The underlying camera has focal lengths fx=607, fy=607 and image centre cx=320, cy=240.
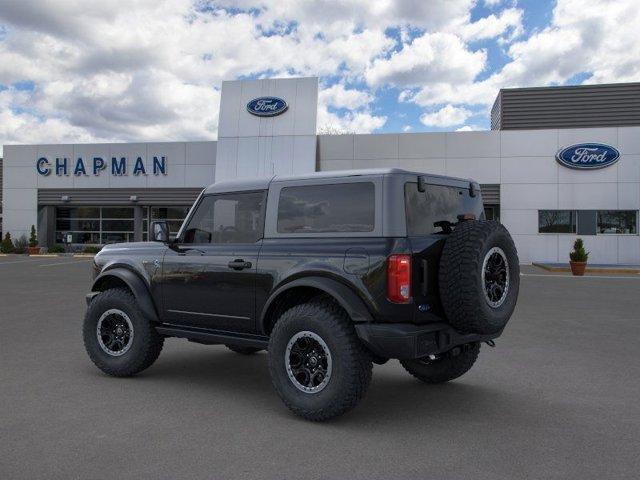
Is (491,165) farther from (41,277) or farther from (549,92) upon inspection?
(41,277)

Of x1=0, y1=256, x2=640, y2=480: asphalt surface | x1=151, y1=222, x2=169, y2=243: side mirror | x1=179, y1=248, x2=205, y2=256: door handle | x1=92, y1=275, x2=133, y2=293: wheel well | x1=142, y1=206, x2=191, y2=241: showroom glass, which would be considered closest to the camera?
x1=0, y1=256, x2=640, y2=480: asphalt surface

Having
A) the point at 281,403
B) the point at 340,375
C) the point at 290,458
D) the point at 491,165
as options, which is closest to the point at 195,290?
the point at 281,403

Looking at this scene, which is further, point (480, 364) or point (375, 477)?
point (480, 364)

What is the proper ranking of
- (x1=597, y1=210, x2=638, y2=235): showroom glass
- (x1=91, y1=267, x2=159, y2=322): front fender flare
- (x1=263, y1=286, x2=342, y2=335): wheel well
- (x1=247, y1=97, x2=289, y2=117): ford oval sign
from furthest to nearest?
(x1=247, y1=97, x2=289, y2=117): ford oval sign
(x1=597, y1=210, x2=638, y2=235): showroom glass
(x1=91, y1=267, x2=159, y2=322): front fender flare
(x1=263, y1=286, x2=342, y2=335): wheel well

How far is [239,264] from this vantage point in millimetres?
5301

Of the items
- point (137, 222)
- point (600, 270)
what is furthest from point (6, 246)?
point (600, 270)

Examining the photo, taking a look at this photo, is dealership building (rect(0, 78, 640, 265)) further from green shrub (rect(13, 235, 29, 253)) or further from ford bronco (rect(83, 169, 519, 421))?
ford bronco (rect(83, 169, 519, 421))

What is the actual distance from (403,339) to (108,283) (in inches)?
145

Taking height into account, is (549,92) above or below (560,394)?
above

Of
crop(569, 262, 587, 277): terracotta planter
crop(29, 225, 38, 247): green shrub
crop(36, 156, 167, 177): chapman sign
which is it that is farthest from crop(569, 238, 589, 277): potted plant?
crop(29, 225, 38, 247): green shrub

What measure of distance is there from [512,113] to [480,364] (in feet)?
107

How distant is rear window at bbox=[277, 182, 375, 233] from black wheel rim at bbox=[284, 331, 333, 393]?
0.91 m

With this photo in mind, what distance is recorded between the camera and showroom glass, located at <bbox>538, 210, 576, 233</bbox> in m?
27.0

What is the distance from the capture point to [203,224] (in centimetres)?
586
